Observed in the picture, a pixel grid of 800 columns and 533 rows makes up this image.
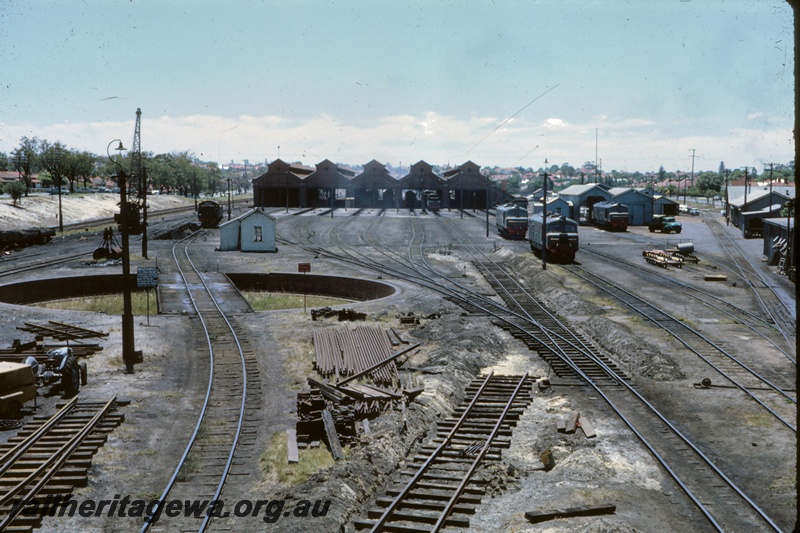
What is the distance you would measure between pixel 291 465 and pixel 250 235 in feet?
149

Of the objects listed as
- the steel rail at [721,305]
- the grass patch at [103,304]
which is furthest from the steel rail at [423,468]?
the grass patch at [103,304]

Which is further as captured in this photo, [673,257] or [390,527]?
[673,257]

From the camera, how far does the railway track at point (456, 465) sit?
1330 centimetres

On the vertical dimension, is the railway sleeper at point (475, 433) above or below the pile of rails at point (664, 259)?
below

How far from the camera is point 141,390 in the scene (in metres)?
21.9

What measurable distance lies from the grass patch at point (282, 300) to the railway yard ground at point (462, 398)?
18.0 feet

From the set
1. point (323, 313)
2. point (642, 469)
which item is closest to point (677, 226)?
point (323, 313)

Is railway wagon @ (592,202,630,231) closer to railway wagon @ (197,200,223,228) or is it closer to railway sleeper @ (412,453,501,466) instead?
railway wagon @ (197,200,223,228)

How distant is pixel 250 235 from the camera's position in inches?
2357

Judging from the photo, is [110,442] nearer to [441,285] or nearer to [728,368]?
[728,368]

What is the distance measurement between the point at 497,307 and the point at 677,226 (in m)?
50.8

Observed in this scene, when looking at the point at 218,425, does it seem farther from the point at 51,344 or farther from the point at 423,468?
the point at 51,344

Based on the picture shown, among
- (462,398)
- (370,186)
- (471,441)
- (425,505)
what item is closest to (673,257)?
(462,398)

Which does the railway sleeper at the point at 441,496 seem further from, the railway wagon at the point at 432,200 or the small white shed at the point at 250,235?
the railway wagon at the point at 432,200
